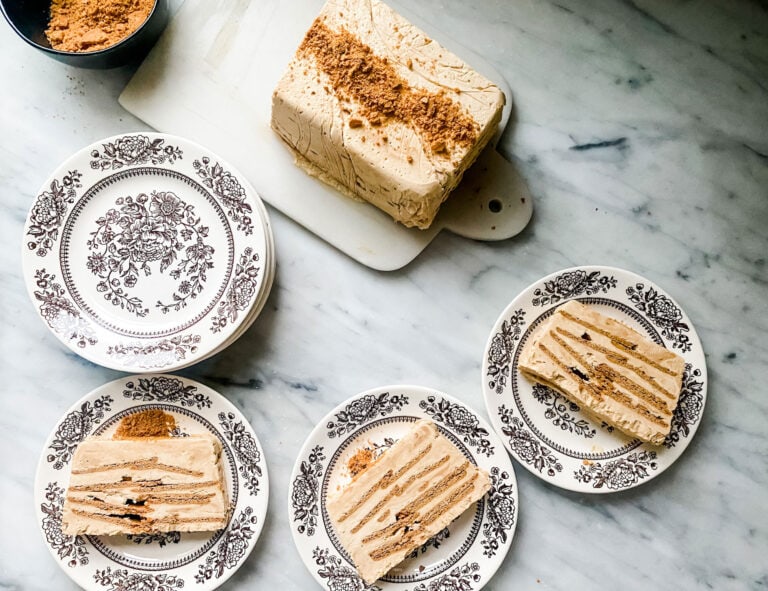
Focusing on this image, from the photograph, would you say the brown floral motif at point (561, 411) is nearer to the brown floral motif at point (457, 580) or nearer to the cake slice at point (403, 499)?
the cake slice at point (403, 499)

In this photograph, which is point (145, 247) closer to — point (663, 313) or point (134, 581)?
point (134, 581)

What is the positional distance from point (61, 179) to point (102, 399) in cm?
61

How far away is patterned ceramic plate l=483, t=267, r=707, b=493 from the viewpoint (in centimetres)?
196

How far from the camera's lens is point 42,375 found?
2.06m

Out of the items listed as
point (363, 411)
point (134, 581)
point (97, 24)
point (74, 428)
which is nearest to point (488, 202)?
point (363, 411)

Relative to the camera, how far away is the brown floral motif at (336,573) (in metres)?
1.96

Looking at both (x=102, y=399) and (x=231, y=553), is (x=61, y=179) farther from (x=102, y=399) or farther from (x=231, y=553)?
(x=231, y=553)

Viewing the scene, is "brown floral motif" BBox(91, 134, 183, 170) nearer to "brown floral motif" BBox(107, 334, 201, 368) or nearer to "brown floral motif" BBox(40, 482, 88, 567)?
"brown floral motif" BBox(107, 334, 201, 368)

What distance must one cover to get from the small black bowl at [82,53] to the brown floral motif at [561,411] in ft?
4.67

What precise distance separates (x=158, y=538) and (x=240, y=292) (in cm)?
73

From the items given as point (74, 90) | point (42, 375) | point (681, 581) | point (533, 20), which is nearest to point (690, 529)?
point (681, 581)

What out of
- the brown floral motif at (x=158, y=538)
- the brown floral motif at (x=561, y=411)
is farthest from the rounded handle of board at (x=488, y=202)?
the brown floral motif at (x=158, y=538)

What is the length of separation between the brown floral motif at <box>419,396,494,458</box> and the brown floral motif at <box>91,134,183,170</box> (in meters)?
0.97

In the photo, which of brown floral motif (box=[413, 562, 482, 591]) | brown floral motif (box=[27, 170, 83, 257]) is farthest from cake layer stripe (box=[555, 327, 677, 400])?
brown floral motif (box=[27, 170, 83, 257])
